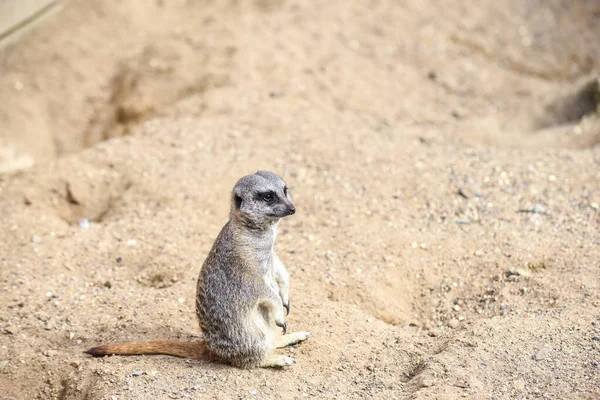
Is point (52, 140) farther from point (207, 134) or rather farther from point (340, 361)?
point (340, 361)

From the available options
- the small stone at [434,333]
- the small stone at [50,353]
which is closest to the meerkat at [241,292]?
the small stone at [50,353]

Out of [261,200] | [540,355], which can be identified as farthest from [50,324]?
[540,355]

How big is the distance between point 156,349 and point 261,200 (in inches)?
34.3

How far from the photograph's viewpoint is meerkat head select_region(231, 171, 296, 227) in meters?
2.93

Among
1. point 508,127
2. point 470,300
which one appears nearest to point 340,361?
point 470,300

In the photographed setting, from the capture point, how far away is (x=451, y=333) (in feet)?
11.4

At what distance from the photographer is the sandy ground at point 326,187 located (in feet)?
10.6

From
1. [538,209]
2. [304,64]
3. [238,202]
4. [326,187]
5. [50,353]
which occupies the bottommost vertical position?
[50,353]

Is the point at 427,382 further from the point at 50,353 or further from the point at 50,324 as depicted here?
the point at 50,324

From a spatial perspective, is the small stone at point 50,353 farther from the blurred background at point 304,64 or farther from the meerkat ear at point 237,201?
the blurred background at point 304,64

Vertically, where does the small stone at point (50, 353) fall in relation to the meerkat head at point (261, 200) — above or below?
below

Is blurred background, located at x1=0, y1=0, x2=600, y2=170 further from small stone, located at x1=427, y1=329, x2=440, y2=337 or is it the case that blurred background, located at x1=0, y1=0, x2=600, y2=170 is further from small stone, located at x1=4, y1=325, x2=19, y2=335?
small stone, located at x1=4, y1=325, x2=19, y2=335

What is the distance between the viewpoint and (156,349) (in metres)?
3.19

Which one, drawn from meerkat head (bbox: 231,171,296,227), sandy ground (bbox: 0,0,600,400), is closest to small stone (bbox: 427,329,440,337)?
sandy ground (bbox: 0,0,600,400)
